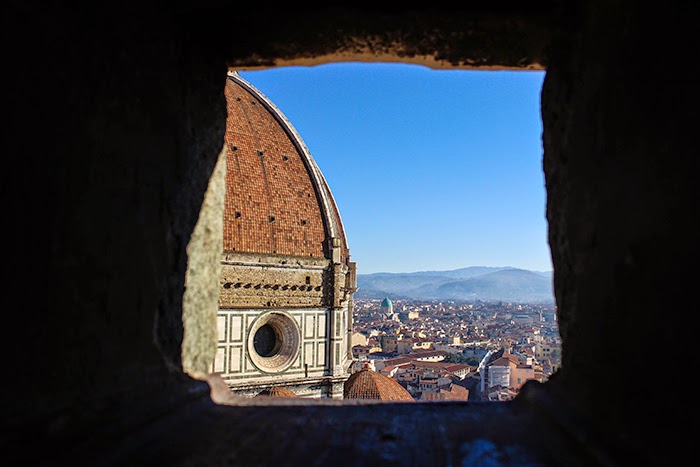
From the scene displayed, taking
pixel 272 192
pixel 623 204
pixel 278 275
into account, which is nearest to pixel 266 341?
pixel 278 275

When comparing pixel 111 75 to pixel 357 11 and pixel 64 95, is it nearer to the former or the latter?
pixel 64 95

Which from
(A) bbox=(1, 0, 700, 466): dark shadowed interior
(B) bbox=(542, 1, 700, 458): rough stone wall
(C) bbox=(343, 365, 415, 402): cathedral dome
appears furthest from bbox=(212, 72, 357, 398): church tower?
(B) bbox=(542, 1, 700, 458): rough stone wall

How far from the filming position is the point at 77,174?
153 cm

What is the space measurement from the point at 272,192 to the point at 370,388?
5.75 m

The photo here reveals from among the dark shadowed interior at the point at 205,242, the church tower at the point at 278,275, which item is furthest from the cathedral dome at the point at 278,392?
the dark shadowed interior at the point at 205,242

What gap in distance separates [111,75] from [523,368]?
4011 cm

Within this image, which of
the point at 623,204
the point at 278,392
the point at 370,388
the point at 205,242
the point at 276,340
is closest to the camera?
the point at 623,204

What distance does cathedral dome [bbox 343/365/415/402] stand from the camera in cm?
1246

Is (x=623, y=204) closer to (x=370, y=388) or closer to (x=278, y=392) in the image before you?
(x=278, y=392)

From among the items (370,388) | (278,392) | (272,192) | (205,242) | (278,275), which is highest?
(272,192)

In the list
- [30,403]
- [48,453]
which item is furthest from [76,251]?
[48,453]

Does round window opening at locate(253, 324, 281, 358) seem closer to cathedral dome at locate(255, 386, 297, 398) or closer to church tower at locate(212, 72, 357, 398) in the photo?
church tower at locate(212, 72, 357, 398)

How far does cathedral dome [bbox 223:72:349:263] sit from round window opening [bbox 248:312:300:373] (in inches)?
67.2

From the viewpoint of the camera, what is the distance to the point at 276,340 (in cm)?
1339
